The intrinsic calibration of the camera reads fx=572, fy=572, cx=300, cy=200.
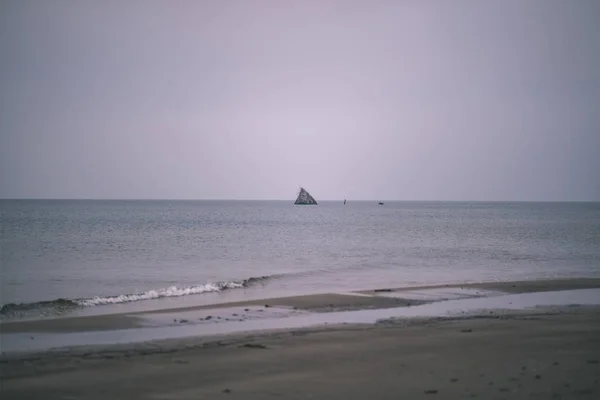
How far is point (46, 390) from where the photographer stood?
30.9 ft

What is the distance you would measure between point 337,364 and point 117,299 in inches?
520

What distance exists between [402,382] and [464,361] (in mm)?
2154

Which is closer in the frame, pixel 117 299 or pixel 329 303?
pixel 329 303

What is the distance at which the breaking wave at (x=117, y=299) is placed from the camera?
19.7 m

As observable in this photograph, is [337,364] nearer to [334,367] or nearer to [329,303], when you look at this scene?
[334,367]

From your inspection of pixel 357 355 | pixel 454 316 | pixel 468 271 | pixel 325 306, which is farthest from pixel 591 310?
pixel 468 271

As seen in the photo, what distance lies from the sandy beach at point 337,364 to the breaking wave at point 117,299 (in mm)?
3505

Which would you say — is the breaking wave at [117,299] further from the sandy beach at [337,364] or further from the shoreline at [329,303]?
the sandy beach at [337,364]

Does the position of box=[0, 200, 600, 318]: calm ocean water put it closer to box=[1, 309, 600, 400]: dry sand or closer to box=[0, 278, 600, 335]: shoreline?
box=[0, 278, 600, 335]: shoreline

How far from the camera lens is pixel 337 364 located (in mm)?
11164

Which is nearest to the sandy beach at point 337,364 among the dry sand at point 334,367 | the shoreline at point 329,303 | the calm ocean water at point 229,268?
the dry sand at point 334,367

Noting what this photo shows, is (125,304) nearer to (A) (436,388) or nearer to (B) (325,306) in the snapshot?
(B) (325,306)

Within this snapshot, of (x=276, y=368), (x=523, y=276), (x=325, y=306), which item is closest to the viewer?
(x=276, y=368)

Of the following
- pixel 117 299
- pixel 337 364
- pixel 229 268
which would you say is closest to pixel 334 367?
pixel 337 364
